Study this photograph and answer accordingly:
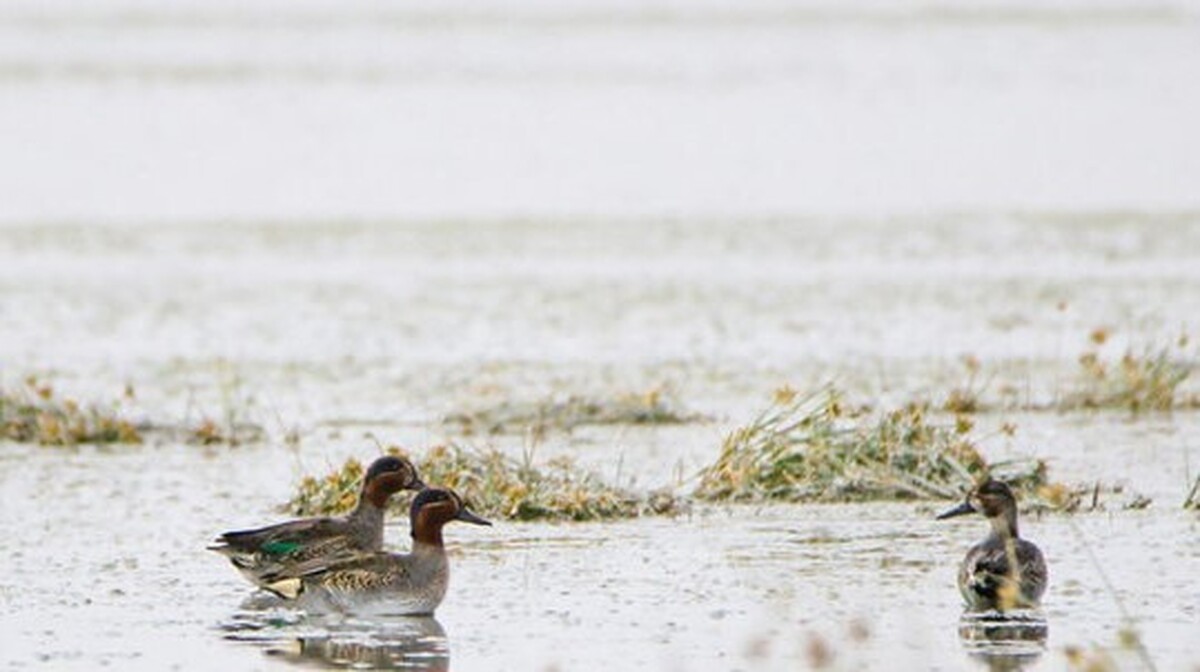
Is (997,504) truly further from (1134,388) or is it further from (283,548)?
(1134,388)

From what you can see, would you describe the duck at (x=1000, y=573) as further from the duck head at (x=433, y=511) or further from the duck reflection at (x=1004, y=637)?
the duck head at (x=433, y=511)

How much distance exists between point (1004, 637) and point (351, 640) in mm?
2024

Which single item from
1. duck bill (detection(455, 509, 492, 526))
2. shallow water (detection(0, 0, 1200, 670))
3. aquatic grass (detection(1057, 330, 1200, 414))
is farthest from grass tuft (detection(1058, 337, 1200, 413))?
duck bill (detection(455, 509, 492, 526))

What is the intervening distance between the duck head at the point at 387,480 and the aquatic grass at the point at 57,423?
3.61 meters

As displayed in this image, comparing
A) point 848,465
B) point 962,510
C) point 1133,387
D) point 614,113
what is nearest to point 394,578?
point 962,510

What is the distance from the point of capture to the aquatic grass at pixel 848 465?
1161 centimetres

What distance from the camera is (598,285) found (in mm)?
→ 21000

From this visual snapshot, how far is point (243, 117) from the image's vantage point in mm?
34094

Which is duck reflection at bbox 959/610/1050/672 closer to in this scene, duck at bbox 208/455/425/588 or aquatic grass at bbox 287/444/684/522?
duck at bbox 208/455/425/588

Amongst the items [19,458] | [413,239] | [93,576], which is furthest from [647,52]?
[93,576]

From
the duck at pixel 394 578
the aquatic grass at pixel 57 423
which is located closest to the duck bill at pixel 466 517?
the duck at pixel 394 578

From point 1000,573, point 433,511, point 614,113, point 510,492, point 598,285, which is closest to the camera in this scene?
point 1000,573

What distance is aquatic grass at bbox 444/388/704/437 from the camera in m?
14.1

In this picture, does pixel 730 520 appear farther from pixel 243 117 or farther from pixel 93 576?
pixel 243 117
